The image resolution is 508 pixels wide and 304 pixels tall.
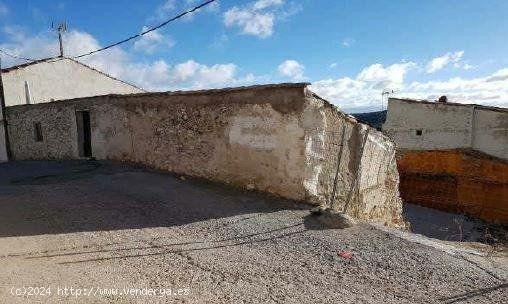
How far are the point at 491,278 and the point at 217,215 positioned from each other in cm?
410

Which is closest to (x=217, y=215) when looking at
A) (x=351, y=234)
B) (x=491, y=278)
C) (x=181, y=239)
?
(x=181, y=239)

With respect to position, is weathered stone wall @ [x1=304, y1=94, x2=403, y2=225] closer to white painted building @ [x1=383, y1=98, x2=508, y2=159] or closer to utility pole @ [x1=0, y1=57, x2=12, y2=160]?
A: white painted building @ [x1=383, y1=98, x2=508, y2=159]

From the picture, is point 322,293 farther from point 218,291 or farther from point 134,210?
point 134,210

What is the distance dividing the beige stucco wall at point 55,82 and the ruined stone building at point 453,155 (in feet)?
49.2

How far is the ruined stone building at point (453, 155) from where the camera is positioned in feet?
48.1

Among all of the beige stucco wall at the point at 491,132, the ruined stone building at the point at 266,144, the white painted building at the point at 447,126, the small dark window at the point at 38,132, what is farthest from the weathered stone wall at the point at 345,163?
the small dark window at the point at 38,132

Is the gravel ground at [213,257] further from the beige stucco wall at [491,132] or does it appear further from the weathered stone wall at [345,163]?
the beige stucco wall at [491,132]

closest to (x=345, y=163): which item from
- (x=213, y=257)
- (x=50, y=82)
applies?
(x=213, y=257)

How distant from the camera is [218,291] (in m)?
4.17

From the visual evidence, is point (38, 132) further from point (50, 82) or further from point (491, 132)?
point (491, 132)

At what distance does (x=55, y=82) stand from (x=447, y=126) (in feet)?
59.4

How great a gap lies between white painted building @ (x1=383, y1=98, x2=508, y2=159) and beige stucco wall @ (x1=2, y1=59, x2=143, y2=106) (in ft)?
49.1

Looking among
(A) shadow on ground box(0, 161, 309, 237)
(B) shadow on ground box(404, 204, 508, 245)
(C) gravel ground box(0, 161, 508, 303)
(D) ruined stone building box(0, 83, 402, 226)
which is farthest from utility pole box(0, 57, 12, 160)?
(B) shadow on ground box(404, 204, 508, 245)

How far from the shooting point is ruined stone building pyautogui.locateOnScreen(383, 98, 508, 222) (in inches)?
577
